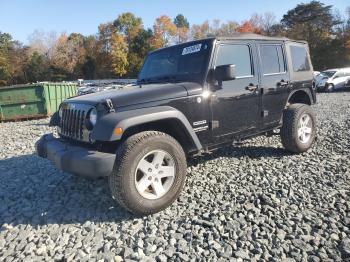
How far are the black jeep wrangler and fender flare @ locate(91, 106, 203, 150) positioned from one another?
0.01 metres

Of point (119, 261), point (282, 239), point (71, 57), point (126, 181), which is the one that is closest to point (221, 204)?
point (282, 239)

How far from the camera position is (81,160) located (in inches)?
136

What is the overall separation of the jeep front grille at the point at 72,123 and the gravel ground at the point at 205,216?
35.4 inches

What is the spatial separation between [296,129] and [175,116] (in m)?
2.73

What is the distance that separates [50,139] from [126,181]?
5.16 ft

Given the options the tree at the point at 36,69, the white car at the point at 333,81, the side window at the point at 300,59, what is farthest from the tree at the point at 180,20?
the side window at the point at 300,59

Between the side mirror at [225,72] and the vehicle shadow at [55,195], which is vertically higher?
the side mirror at [225,72]

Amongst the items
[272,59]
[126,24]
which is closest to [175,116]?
[272,59]

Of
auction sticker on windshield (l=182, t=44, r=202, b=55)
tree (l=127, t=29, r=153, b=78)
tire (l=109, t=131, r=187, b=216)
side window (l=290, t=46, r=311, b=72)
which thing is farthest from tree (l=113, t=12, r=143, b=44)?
tire (l=109, t=131, r=187, b=216)

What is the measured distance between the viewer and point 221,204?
12.9 ft

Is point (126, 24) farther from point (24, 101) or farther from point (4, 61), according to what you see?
point (24, 101)

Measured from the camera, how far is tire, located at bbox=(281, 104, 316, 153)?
18.3ft

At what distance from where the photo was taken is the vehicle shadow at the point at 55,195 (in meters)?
3.85

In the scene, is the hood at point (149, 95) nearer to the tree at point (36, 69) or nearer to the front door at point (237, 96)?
the front door at point (237, 96)
